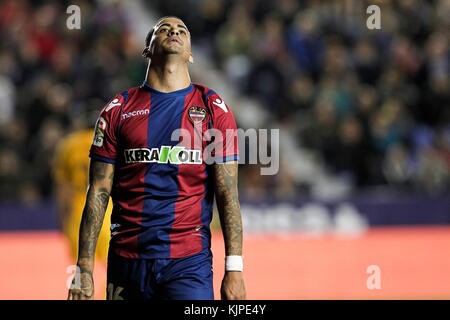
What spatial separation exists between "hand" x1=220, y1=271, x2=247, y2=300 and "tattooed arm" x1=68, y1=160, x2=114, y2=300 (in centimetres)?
78

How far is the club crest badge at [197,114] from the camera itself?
14.6ft

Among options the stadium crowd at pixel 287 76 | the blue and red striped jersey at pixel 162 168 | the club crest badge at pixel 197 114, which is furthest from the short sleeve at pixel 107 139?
the stadium crowd at pixel 287 76

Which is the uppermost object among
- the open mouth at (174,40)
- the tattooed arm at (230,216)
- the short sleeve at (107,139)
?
the open mouth at (174,40)

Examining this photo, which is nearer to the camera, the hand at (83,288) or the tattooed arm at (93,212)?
the hand at (83,288)

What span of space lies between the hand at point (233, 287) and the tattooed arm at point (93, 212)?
78cm

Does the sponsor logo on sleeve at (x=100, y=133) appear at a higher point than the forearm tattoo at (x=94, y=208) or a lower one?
higher

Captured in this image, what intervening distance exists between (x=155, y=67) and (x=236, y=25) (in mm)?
12494

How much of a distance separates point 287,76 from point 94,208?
12004 mm

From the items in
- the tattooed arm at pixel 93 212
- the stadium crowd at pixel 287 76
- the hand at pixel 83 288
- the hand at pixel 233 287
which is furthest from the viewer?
the stadium crowd at pixel 287 76

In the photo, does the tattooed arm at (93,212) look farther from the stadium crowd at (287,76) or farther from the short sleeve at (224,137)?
the stadium crowd at (287,76)

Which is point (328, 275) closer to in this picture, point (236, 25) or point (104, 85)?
point (104, 85)

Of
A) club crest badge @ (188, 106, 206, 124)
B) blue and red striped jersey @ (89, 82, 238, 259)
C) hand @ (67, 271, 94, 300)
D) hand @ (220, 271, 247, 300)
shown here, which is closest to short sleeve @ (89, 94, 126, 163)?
blue and red striped jersey @ (89, 82, 238, 259)

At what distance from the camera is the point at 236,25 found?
55.3 feet
